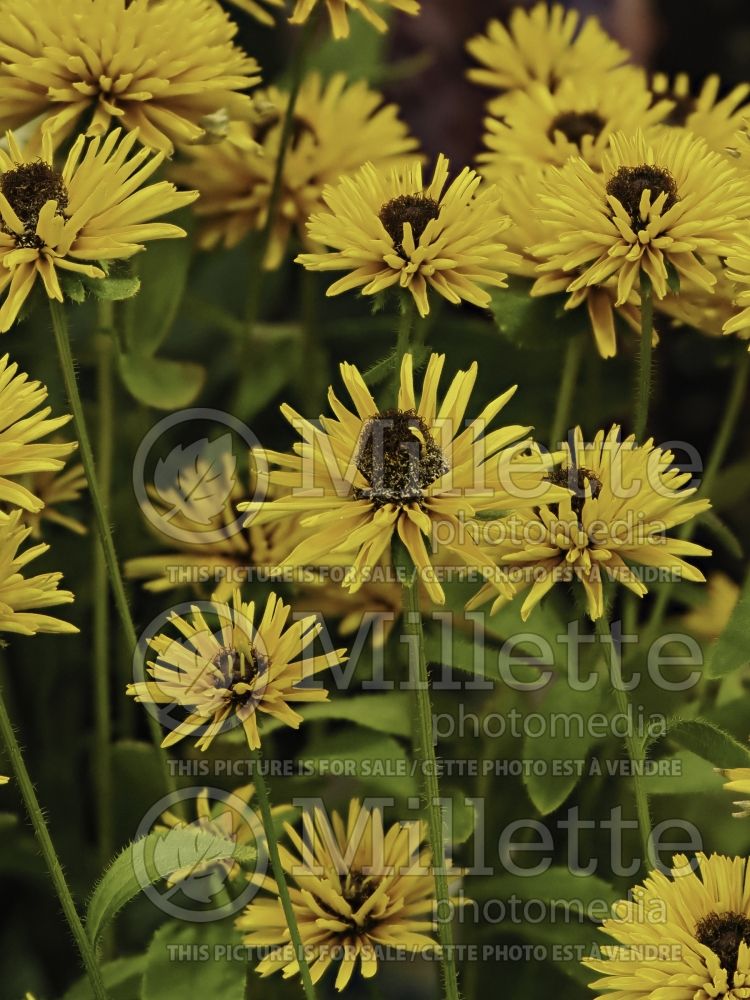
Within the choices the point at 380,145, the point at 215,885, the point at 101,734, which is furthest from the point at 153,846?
the point at 380,145

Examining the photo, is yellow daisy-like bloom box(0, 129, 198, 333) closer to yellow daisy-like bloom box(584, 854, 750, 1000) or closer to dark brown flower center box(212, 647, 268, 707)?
dark brown flower center box(212, 647, 268, 707)

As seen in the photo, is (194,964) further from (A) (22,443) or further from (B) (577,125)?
(B) (577,125)

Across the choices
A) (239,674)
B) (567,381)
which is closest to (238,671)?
(239,674)

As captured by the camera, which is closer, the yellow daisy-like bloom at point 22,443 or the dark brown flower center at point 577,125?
the yellow daisy-like bloom at point 22,443

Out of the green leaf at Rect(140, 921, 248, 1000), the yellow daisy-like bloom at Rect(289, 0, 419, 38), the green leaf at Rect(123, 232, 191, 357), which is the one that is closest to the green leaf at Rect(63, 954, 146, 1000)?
the green leaf at Rect(140, 921, 248, 1000)

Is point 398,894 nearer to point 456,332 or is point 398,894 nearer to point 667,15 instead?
point 456,332

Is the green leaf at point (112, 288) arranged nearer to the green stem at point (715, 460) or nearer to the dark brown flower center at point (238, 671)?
the dark brown flower center at point (238, 671)

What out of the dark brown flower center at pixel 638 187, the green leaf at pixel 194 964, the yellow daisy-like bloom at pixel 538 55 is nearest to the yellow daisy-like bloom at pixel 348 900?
the green leaf at pixel 194 964
